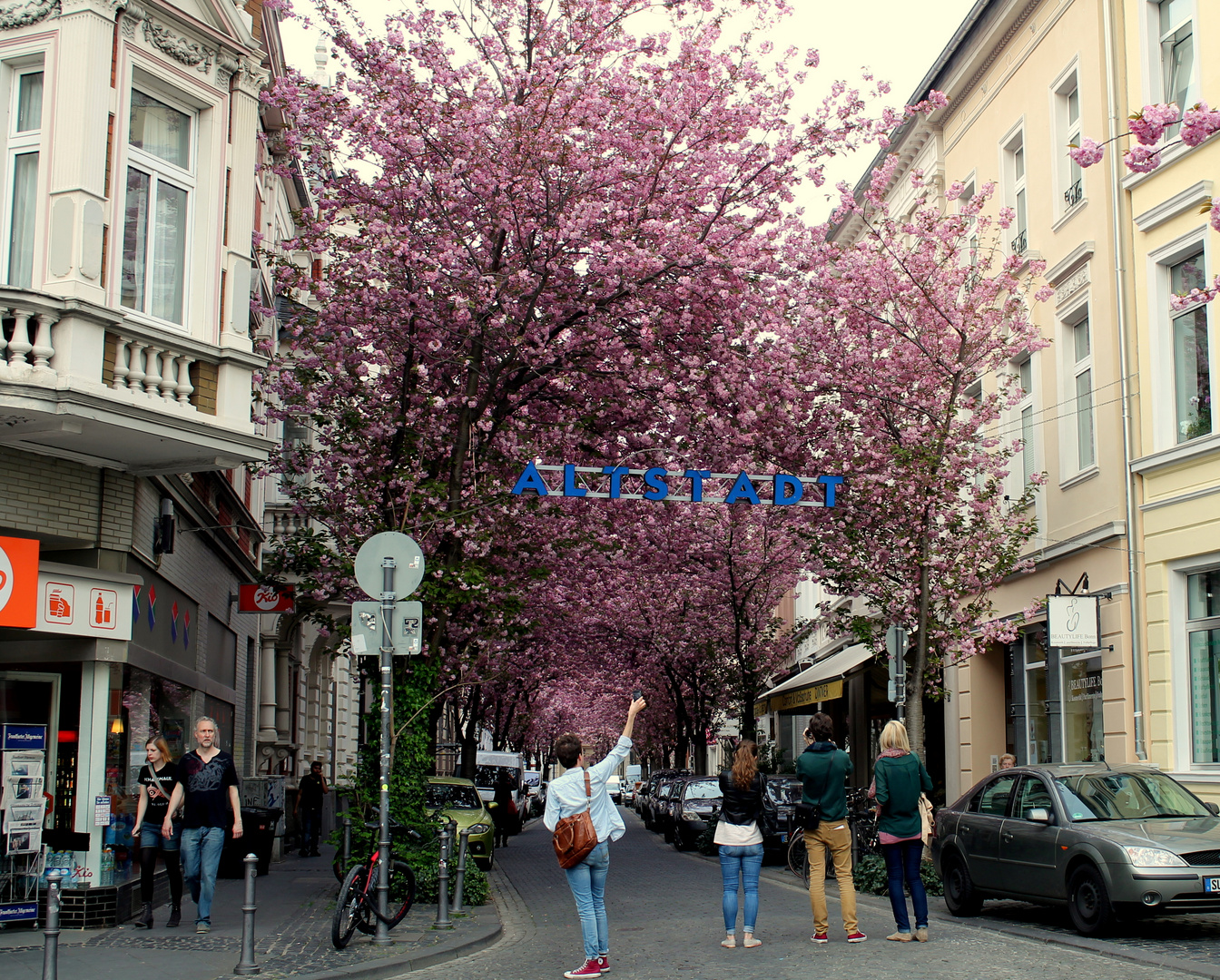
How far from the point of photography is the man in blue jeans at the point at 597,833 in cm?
1020

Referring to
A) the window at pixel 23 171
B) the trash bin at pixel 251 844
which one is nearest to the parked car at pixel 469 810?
the trash bin at pixel 251 844

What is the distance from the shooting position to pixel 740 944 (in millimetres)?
11680

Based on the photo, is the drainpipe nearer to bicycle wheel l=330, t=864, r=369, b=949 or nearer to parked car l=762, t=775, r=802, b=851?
parked car l=762, t=775, r=802, b=851

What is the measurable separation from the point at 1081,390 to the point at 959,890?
9194 mm

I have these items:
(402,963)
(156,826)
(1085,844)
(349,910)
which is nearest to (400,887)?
(349,910)

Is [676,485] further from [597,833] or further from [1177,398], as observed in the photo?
[597,833]

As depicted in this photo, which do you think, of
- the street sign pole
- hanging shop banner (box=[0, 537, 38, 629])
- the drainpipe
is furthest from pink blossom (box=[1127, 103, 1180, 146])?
the drainpipe

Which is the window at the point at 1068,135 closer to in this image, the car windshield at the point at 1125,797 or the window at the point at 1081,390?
the window at the point at 1081,390

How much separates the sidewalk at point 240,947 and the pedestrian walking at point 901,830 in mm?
3698

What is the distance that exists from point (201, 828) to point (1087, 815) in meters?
7.96

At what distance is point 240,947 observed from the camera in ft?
39.0

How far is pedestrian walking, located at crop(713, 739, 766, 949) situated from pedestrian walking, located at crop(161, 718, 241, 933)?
442cm

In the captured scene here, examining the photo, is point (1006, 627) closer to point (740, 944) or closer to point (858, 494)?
point (858, 494)

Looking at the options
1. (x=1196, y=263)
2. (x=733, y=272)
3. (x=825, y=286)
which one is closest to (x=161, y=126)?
(x=733, y=272)
